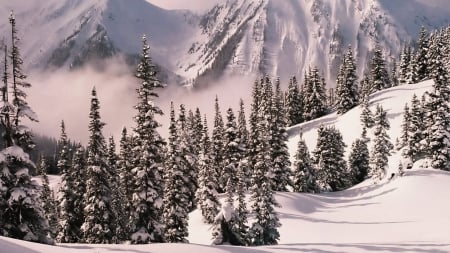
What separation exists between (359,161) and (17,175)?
63.0 meters

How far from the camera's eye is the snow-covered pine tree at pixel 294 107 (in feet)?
347

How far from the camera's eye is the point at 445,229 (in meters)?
30.4

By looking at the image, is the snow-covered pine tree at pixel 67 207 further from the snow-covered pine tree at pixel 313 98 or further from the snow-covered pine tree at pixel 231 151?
the snow-covered pine tree at pixel 313 98

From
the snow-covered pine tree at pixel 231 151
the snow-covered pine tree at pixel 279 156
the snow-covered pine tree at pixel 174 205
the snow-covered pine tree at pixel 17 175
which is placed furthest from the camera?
the snow-covered pine tree at pixel 279 156

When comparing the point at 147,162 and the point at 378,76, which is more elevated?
the point at 378,76

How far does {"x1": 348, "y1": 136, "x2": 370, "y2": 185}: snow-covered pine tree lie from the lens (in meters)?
75.9

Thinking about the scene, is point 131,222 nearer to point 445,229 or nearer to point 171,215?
point 171,215

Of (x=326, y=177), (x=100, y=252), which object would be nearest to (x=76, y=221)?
(x=100, y=252)

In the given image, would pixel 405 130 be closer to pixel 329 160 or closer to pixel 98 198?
pixel 329 160

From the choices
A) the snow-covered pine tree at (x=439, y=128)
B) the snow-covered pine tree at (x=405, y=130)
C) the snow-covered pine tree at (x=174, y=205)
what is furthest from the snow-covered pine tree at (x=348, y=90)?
the snow-covered pine tree at (x=174, y=205)

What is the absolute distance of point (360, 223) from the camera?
40719 mm

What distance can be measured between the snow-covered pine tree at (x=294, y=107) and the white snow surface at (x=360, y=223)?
41.3 m

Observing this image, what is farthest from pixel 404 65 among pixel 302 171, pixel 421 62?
pixel 302 171

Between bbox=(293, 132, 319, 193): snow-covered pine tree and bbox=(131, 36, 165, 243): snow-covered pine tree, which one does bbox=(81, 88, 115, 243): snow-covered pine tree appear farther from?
bbox=(293, 132, 319, 193): snow-covered pine tree
